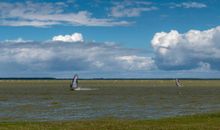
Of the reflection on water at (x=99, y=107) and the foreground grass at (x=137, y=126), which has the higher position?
the foreground grass at (x=137, y=126)

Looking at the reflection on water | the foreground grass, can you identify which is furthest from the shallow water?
the foreground grass

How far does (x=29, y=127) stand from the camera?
33.6 m

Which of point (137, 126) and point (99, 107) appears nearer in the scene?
point (137, 126)

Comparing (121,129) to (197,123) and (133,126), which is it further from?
(197,123)

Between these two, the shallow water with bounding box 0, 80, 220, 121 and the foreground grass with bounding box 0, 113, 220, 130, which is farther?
the shallow water with bounding box 0, 80, 220, 121

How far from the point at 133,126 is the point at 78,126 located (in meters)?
3.97

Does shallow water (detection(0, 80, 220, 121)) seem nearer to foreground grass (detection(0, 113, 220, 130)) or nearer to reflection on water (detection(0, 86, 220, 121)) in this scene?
reflection on water (detection(0, 86, 220, 121))

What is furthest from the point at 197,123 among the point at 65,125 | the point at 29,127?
the point at 29,127

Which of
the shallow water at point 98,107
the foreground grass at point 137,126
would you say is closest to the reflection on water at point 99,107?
the shallow water at point 98,107

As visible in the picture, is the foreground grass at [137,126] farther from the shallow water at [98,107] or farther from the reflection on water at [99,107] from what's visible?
the reflection on water at [99,107]

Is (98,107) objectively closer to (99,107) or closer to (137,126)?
(99,107)

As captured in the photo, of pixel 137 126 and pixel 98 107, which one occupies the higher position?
pixel 137 126

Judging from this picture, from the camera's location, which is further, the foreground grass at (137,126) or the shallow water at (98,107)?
the shallow water at (98,107)

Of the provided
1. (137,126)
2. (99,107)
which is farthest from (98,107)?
(137,126)
